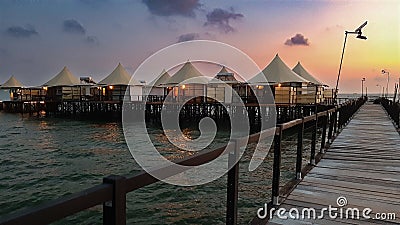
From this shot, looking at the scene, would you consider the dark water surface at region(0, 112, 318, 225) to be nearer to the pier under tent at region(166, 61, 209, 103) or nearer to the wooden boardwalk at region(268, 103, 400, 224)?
the wooden boardwalk at region(268, 103, 400, 224)

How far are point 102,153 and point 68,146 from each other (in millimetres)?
2640

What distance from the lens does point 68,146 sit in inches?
551

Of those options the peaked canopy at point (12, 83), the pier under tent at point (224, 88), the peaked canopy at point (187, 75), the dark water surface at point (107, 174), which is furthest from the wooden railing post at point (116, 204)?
the peaked canopy at point (12, 83)

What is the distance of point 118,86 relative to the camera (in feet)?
108

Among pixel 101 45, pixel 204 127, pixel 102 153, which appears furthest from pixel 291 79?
pixel 101 45

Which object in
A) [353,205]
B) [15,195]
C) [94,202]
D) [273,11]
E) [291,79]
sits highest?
[273,11]

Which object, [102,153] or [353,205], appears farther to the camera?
[102,153]

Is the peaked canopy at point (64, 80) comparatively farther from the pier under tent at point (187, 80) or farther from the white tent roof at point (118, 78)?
the pier under tent at point (187, 80)

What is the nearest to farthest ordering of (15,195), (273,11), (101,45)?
(15,195)
(273,11)
(101,45)

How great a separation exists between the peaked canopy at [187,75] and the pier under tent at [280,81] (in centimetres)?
429

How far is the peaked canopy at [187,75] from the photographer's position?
2425 centimetres

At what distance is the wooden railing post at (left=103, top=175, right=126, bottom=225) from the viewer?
1.38m

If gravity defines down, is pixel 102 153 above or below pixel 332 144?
below

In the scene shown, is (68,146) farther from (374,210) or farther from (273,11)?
(374,210)
